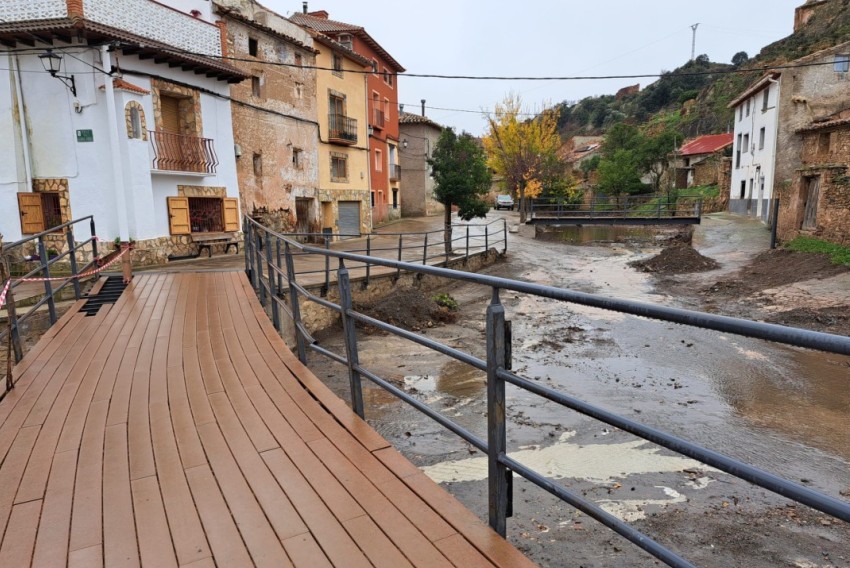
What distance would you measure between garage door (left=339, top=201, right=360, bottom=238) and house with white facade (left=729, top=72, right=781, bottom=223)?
1769cm

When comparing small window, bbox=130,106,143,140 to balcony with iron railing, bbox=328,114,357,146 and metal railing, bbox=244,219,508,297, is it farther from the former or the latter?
balcony with iron railing, bbox=328,114,357,146

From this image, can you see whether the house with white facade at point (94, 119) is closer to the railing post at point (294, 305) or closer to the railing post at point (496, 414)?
the railing post at point (294, 305)

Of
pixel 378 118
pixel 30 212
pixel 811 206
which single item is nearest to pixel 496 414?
pixel 30 212

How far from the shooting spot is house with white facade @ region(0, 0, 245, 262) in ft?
39.0

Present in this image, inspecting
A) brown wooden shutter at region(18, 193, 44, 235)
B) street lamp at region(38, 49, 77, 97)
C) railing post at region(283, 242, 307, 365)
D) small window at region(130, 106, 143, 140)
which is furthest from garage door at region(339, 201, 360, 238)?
railing post at region(283, 242, 307, 365)

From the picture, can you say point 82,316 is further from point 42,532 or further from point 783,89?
point 783,89

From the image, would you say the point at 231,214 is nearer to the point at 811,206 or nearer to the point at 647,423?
the point at 647,423

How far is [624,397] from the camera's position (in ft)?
24.1

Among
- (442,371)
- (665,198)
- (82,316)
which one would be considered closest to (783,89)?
(665,198)

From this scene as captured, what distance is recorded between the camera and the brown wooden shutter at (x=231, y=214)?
1572 cm

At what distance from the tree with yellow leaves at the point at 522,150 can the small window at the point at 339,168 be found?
15.0m

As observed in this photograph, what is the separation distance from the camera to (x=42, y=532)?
2113 millimetres

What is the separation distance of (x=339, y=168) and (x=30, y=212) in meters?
12.7

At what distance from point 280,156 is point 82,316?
13.9m
